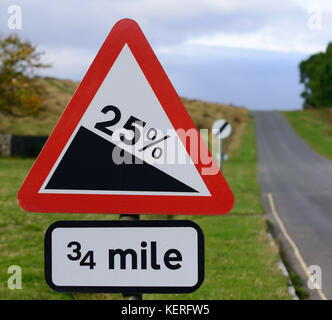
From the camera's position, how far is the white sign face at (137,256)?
260 cm

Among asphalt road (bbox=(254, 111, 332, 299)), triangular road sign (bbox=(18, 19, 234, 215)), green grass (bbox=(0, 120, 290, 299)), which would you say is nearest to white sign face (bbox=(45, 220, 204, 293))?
triangular road sign (bbox=(18, 19, 234, 215))

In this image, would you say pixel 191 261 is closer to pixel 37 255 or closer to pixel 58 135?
pixel 58 135

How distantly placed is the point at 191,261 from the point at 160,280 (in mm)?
175

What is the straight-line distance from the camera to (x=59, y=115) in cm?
4894

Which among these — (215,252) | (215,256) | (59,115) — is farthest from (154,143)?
(59,115)

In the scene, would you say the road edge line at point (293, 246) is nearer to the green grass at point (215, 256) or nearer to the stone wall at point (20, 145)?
the green grass at point (215, 256)

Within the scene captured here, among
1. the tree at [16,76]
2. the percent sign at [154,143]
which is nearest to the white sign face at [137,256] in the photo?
the percent sign at [154,143]

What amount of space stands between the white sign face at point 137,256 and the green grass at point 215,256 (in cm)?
153

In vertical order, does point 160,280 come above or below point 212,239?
below

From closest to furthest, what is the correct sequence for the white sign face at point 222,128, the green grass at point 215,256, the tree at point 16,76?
the green grass at point 215,256, the white sign face at point 222,128, the tree at point 16,76

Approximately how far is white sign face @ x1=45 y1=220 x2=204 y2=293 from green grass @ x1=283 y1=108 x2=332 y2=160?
143 ft

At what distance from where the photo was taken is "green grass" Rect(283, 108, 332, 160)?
52188 mm

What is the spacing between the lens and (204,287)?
827 centimetres

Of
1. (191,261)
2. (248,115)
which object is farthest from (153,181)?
(248,115)
